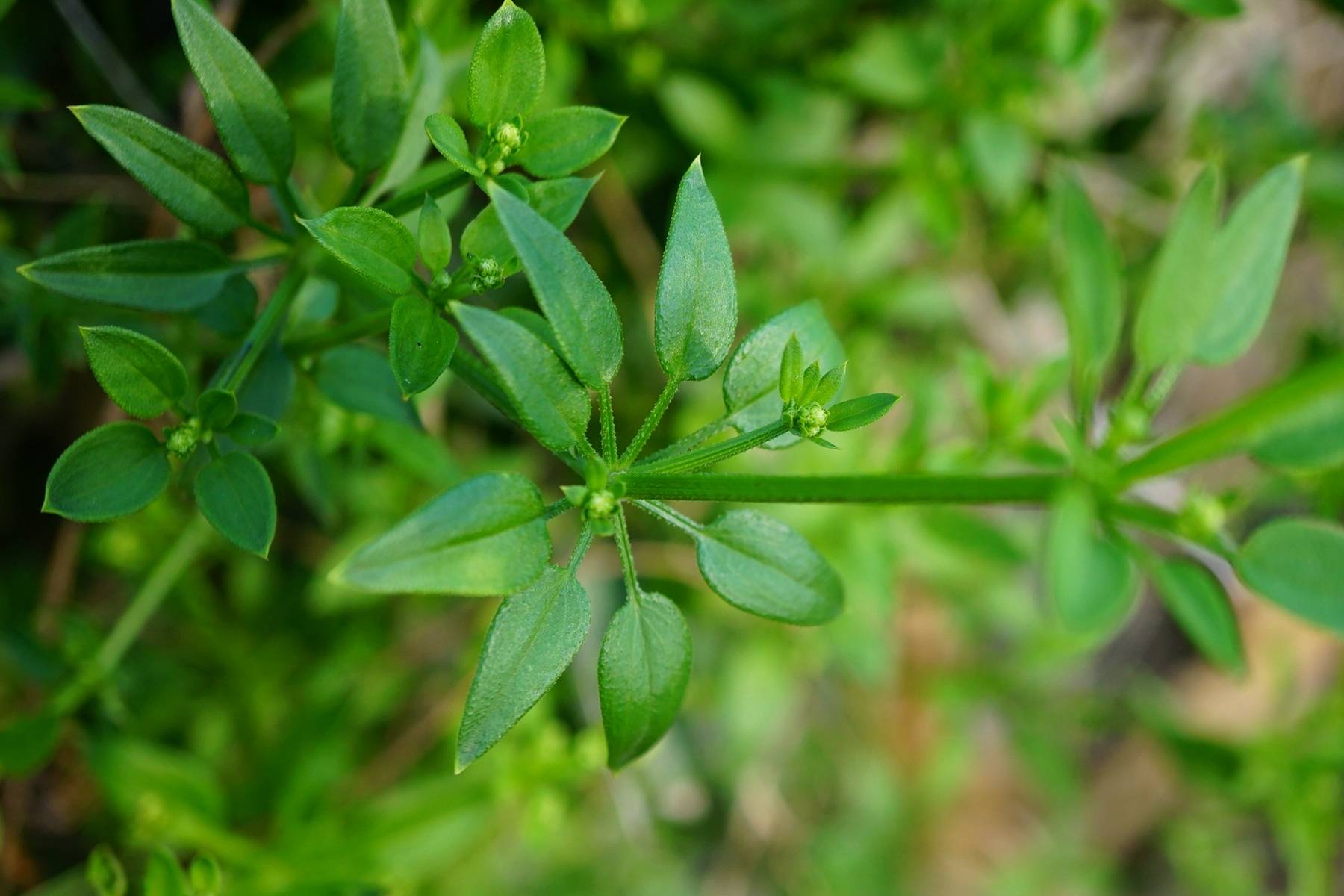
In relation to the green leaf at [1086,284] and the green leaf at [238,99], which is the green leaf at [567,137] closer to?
the green leaf at [238,99]

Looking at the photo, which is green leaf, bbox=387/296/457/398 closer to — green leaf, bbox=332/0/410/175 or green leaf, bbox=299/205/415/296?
green leaf, bbox=299/205/415/296

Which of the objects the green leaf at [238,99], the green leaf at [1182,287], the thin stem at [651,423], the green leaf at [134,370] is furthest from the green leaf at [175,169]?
the green leaf at [1182,287]

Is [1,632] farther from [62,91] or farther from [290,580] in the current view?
[62,91]

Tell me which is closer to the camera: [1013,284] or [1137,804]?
[1013,284]

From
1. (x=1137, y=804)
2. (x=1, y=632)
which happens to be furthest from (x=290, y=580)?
(x=1137, y=804)

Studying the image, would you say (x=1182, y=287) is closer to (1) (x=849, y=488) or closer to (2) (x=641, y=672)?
(1) (x=849, y=488)
